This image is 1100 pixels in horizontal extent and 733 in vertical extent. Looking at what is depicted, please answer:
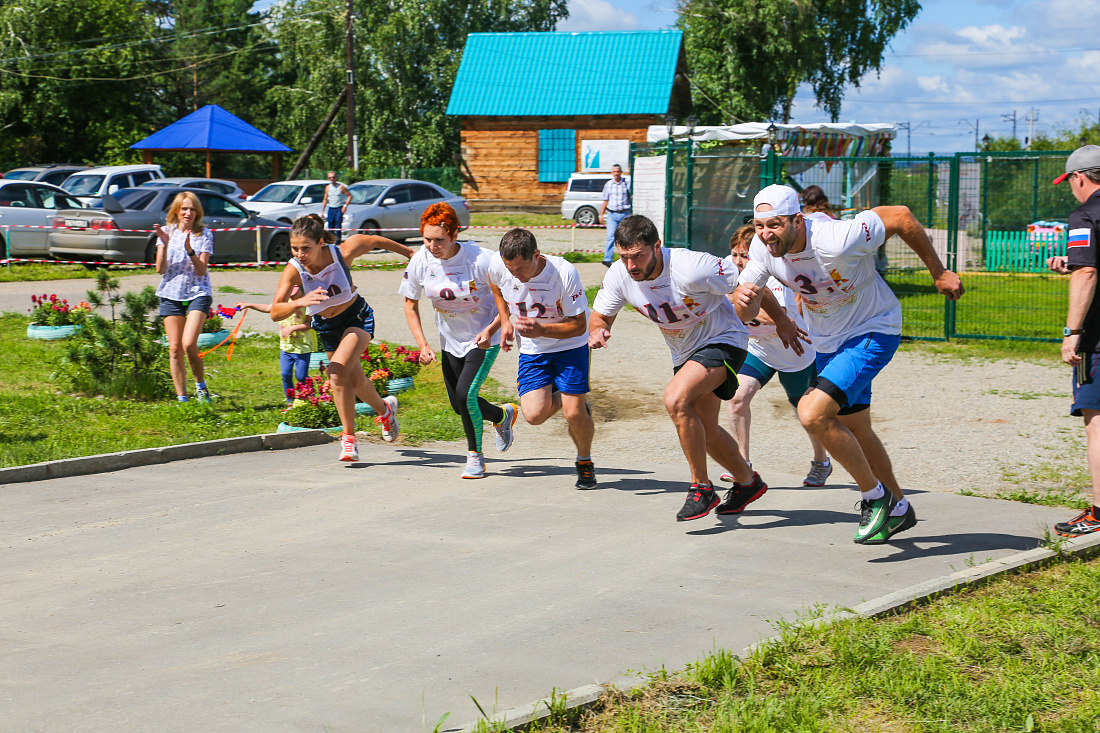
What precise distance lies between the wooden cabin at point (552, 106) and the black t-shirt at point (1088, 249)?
38.7m

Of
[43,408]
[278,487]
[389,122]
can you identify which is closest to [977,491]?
[278,487]

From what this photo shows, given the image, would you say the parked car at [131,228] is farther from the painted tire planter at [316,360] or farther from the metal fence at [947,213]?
the painted tire planter at [316,360]

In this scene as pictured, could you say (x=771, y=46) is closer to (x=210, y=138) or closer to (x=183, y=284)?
(x=210, y=138)

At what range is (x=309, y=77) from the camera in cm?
5634

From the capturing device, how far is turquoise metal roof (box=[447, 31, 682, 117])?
149 feet

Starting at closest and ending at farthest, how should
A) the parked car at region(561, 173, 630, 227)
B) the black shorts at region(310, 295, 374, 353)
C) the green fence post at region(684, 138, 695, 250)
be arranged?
the black shorts at region(310, 295, 374, 353), the green fence post at region(684, 138, 695, 250), the parked car at region(561, 173, 630, 227)

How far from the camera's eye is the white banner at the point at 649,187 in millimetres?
21562

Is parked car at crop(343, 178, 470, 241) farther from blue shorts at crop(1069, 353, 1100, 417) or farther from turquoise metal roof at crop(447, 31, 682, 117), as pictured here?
blue shorts at crop(1069, 353, 1100, 417)

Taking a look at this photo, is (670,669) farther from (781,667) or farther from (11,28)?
Answer: (11,28)

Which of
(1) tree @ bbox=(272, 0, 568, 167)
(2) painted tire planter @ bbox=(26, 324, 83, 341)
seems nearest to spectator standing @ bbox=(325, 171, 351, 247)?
(2) painted tire planter @ bbox=(26, 324, 83, 341)

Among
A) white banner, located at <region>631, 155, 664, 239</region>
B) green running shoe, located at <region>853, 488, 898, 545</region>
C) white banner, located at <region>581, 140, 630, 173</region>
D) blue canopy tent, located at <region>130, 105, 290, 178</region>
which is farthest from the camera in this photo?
white banner, located at <region>581, 140, 630, 173</region>

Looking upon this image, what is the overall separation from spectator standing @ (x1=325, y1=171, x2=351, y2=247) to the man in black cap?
2101 centimetres

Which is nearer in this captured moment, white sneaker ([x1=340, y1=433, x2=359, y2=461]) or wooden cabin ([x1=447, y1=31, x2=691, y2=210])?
white sneaker ([x1=340, y1=433, x2=359, y2=461])

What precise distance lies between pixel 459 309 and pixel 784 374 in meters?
2.32
